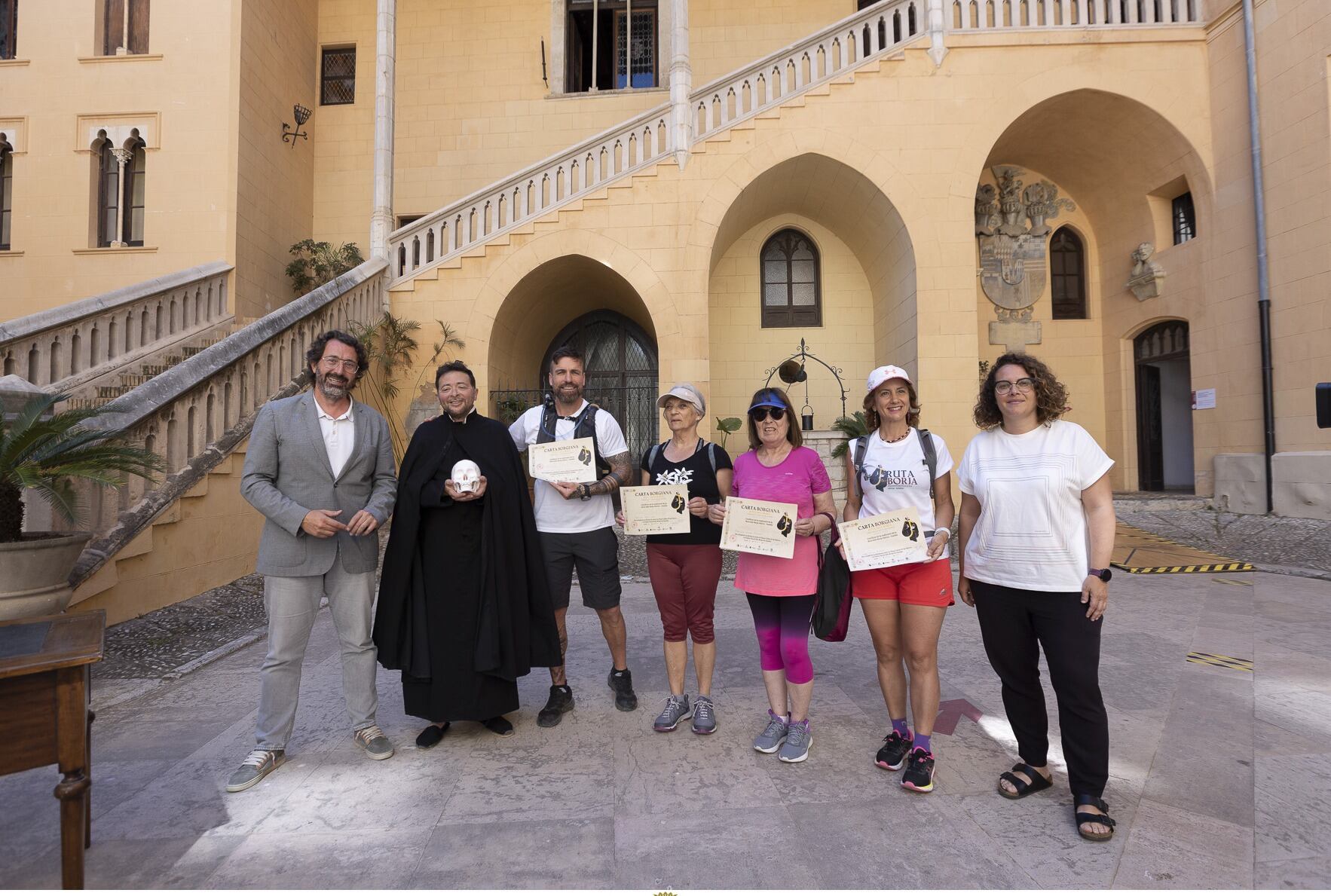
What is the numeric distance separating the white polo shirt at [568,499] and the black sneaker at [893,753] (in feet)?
6.38

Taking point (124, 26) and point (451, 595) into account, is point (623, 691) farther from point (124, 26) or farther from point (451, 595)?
point (124, 26)

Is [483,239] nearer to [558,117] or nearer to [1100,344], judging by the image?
[558,117]

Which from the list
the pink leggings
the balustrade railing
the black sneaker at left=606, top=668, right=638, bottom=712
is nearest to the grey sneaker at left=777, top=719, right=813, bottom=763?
the pink leggings

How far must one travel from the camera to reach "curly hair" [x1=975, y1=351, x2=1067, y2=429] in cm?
280

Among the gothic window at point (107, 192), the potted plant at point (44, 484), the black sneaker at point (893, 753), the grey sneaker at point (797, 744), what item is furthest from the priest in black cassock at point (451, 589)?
the gothic window at point (107, 192)

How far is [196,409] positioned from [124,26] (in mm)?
11432

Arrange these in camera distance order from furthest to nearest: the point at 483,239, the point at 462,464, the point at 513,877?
the point at 483,239 → the point at 462,464 → the point at 513,877

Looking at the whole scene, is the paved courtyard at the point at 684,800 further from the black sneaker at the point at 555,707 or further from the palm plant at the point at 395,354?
the palm plant at the point at 395,354

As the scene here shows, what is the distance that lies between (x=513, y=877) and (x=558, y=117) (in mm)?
15846

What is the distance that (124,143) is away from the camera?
12.3 m

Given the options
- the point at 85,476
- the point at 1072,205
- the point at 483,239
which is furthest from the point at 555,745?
the point at 1072,205

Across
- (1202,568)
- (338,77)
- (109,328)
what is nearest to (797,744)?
(1202,568)

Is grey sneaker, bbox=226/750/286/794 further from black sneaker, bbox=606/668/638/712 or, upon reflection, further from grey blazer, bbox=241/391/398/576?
black sneaker, bbox=606/668/638/712

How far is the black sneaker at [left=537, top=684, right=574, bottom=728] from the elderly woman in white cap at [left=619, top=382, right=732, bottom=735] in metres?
0.58
